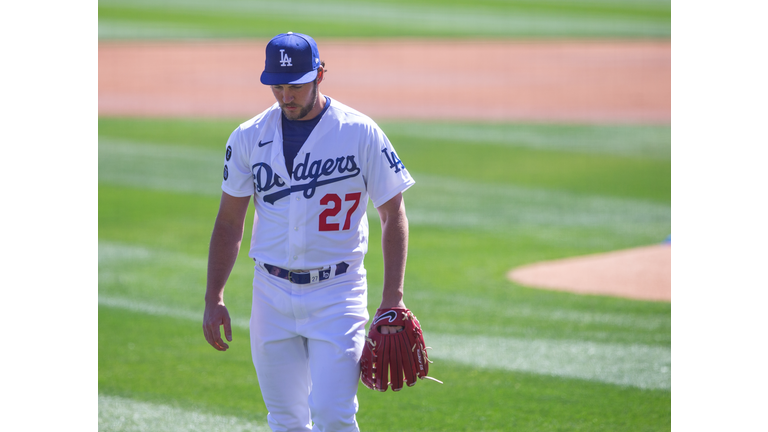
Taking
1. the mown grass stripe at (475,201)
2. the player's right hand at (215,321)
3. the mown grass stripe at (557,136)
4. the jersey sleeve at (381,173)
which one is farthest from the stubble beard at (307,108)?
the mown grass stripe at (557,136)

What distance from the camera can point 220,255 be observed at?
3383mm

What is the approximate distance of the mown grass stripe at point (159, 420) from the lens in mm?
4438

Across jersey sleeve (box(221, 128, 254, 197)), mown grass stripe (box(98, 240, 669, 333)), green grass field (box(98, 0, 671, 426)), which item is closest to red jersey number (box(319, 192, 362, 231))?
jersey sleeve (box(221, 128, 254, 197))

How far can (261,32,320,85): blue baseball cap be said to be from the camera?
123 inches

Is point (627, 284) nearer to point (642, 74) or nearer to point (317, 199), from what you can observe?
point (317, 199)

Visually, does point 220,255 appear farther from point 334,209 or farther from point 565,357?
point 565,357

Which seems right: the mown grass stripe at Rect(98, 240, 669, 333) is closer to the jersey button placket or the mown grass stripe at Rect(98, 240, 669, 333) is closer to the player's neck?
the jersey button placket

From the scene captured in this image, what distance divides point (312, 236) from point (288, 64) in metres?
0.66

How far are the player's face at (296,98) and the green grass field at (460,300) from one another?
6.53 feet

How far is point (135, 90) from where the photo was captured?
1908cm

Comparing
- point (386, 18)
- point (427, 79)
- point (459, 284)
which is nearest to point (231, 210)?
point (459, 284)

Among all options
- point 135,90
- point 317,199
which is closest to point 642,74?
point 135,90
